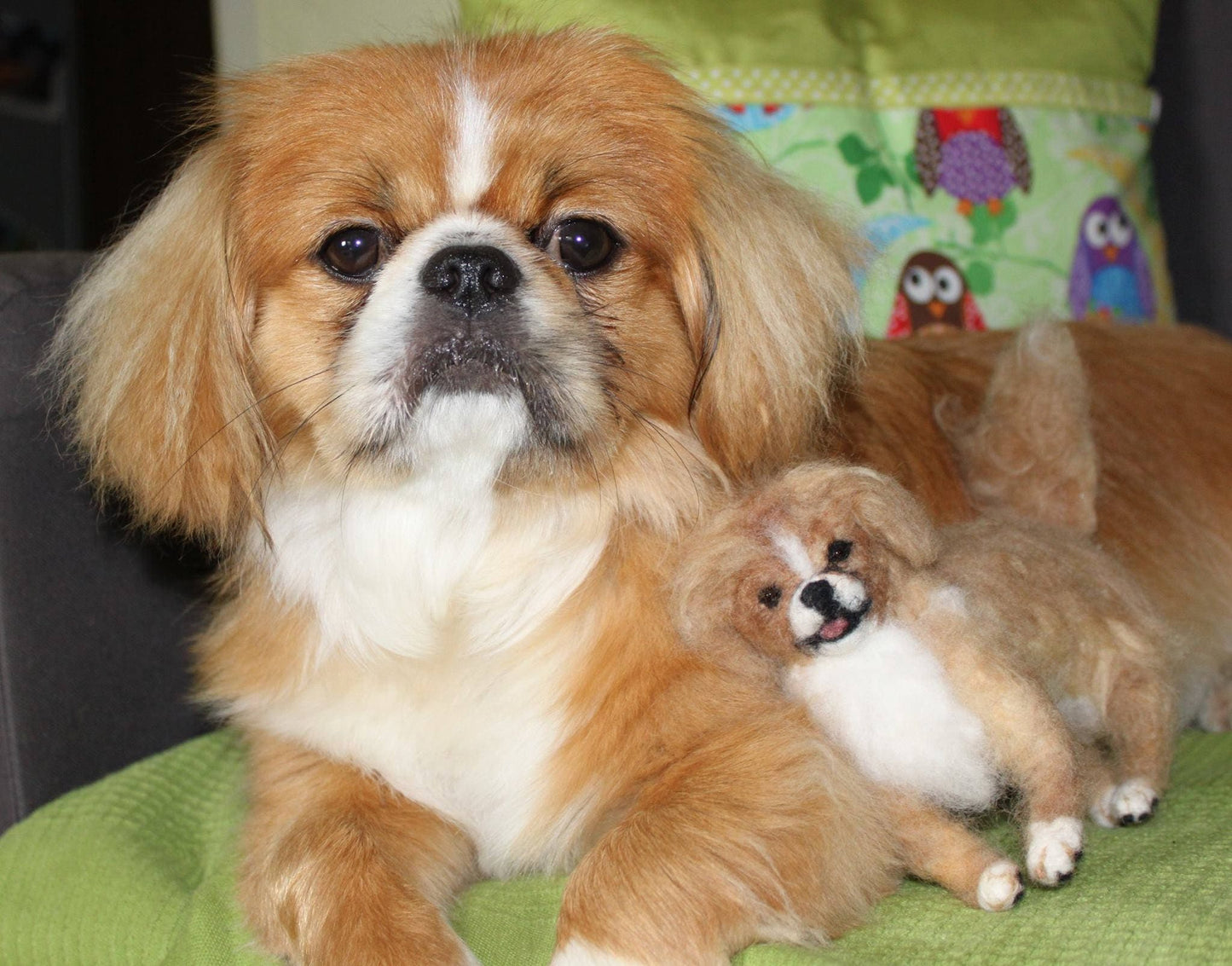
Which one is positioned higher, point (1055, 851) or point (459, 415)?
point (459, 415)

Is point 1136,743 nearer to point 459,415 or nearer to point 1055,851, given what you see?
point 1055,851

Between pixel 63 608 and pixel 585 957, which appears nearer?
pixel 585 957

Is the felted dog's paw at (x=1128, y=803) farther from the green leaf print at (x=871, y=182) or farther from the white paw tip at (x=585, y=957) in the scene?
the green leaf print at (x=871, y=182)

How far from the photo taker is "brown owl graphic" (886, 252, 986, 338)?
2166 mm

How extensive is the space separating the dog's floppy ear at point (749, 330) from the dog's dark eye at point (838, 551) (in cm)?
26

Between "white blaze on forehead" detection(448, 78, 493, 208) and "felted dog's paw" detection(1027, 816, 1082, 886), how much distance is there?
0.86 metres

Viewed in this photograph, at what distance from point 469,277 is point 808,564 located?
0.44 metres

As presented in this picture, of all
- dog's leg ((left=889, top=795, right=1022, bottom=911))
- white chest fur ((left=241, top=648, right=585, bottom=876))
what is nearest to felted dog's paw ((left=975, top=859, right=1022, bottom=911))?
dog's leg ((left=889, top=795, right=1022, bottom=911))

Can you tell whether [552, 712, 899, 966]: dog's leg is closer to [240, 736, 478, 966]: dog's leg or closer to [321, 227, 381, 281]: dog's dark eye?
[240, 736, 478, 966]: dog's leg

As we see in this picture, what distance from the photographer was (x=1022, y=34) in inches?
86.4

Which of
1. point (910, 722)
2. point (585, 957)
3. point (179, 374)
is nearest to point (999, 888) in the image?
point (910, 722)

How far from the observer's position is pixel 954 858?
3.98 feet

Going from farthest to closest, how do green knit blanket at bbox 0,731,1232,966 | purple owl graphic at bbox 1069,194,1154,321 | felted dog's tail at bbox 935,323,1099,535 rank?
purple owl graphic at bbox 1069,194,1154,321 < felted dog's tail at bbox 935,323,1099,535 < green knit blanket at bbox 0,731,1232,966

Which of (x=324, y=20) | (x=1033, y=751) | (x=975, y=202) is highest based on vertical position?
(x=324, y=20)
